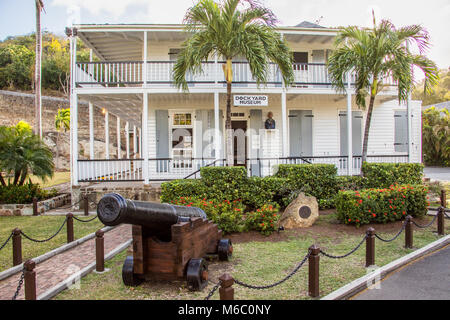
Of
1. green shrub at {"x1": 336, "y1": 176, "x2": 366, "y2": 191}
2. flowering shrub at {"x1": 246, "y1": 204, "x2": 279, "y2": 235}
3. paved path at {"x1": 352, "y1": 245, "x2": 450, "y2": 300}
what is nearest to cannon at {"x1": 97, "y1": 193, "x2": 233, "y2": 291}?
paved path at {"x1": 352, "y1": 245, "x2": 450, "y2": 300}

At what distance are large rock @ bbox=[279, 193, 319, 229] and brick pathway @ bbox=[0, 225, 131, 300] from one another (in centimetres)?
401

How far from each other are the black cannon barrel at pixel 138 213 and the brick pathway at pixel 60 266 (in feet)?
6.30

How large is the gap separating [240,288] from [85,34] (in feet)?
38.4

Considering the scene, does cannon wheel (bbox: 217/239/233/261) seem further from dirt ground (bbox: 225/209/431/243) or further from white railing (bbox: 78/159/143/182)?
white railing (bbox: 78/159/143/182)

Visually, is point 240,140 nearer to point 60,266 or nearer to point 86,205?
point 86,205

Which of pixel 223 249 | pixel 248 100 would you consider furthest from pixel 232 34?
pixel 223 249

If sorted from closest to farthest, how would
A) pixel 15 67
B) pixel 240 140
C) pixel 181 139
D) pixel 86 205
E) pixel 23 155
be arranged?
pixel 86 205, pixel 23 155, pixel 181 139, pixel 240 140, pixel 15 67

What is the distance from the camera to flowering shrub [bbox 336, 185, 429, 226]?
8.41 m

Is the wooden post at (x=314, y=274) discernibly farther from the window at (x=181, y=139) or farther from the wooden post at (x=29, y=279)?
the window at (x=181, y=139)

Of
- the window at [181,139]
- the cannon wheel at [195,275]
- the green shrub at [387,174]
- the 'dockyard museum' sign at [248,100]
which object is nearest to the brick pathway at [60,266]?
the cannon wheel at [195,275]

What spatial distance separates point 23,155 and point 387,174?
1274cm

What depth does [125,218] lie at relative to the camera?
3.88 meters

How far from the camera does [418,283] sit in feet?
16.0
